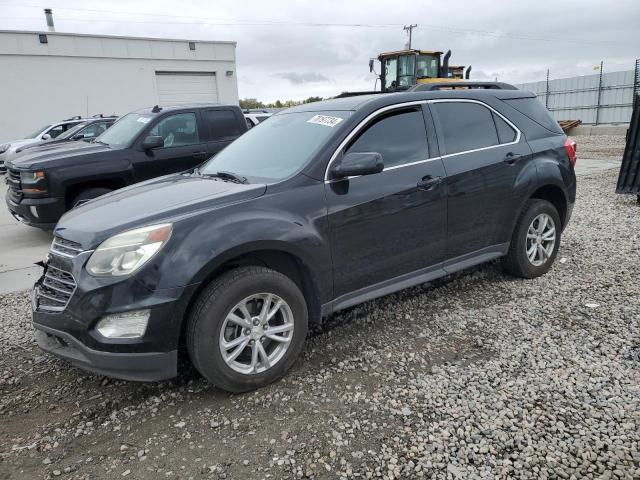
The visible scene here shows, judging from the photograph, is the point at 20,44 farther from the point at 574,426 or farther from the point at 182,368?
the point at 574,426

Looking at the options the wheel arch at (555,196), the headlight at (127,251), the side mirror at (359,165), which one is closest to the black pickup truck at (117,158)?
the headlight at (127,251)

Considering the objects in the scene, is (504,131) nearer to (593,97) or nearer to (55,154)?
(55,154)

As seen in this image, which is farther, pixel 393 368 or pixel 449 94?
pixel 449 94

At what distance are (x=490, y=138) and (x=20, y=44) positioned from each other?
81.5 feet

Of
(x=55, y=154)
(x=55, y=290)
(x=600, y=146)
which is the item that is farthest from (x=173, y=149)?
(x=600, y=146)

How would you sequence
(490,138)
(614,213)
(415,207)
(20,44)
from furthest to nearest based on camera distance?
(20,44), (614,213), (490,138), (415,207)

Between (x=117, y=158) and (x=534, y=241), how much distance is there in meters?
5.59

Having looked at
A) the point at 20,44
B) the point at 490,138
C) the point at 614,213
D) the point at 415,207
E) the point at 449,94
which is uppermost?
the point at 20,44

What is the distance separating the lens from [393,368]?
3.29 metres

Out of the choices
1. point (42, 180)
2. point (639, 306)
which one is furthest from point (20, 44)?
point (639, 306)

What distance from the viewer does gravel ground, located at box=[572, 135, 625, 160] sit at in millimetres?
15762

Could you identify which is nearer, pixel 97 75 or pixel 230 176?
pixel 230 176

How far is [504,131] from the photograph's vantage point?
14.6ft

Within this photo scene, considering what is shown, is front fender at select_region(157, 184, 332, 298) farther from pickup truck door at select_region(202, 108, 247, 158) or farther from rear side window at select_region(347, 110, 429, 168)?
pickup truck door at select_region(202, 108, 247, 158)
